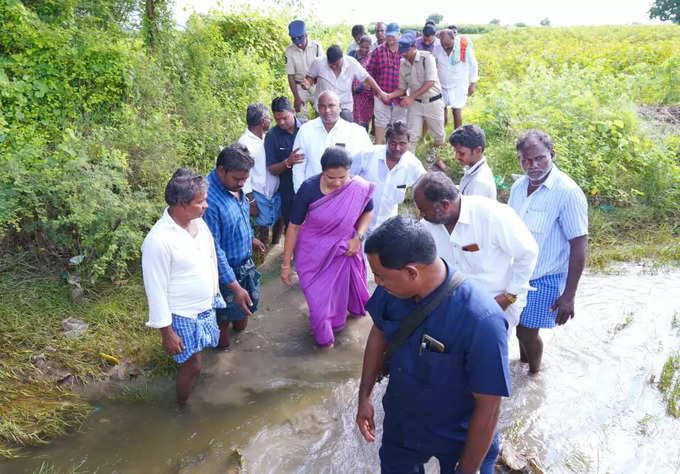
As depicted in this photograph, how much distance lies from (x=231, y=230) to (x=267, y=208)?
63.5 inches

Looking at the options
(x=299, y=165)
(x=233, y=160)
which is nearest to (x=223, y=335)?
(x=233, y=160)

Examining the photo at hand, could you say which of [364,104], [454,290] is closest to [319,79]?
[364,104]

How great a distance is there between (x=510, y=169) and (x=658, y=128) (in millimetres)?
2701

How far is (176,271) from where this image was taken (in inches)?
118

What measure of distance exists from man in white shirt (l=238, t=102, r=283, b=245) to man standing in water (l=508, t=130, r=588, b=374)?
8.51 ft

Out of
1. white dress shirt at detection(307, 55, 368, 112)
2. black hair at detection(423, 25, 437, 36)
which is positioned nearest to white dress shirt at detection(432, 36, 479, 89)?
black hair at detection(423, 25, 437, 36)

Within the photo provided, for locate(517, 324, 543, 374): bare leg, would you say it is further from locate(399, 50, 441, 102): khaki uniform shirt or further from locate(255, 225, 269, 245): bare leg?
locate(399, 50, 441, 102): khaki uniform shirt

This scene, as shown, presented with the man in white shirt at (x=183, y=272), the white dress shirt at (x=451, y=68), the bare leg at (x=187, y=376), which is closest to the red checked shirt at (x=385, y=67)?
the white dress shirt at (x=451, y=68)

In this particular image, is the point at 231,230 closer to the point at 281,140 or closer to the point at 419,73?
the point at 281,140

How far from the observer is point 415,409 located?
1.96 m

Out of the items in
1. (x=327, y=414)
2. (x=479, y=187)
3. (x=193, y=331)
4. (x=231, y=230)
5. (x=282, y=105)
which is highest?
(x=282, y=105)

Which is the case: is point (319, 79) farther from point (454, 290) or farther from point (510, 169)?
point (454, 290)

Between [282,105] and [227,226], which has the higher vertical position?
[282,105]

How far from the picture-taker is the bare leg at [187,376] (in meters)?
3.35
